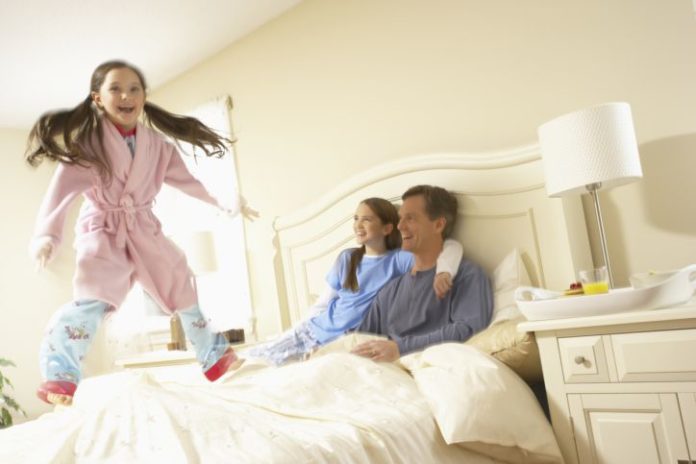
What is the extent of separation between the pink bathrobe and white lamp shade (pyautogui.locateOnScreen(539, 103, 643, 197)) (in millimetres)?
1211

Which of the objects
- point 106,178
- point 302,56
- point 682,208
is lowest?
point 682,208

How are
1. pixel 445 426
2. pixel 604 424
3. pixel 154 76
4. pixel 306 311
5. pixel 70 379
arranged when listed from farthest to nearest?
pixel 154 76, pixel 306 311, pixel 70 379, pixel 604 424, pixel 445 426

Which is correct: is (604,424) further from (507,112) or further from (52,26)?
(52,26)

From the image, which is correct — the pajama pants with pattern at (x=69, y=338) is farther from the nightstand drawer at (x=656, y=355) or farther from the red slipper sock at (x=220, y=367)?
the nightstand drawer at (x=656, y=355)

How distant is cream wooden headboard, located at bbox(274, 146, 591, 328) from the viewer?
2.11m

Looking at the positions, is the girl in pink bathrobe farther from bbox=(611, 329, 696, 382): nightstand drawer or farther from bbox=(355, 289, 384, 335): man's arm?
bbox=(611, 329, 696, 382): nightstand drawer

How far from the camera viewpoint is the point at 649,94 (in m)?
2.06

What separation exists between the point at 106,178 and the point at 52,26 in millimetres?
1707

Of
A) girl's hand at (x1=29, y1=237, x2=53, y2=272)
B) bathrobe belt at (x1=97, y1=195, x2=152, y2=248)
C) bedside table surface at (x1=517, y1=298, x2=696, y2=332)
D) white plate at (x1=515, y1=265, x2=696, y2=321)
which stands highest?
bathrobe belt at (x1=97, y1=195, x2=152, y2=248)

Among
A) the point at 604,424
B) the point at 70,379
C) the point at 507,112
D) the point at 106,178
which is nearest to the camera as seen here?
the point at 604,424

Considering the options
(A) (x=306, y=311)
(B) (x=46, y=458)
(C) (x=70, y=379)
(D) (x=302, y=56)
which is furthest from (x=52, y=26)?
(B) (x=46, y=458)

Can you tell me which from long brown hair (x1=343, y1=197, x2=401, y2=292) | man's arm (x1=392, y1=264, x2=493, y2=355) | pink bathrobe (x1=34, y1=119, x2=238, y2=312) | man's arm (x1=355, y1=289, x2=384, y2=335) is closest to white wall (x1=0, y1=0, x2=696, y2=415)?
long brown hair (x1=343, y1=197, x2=401, y2=292)

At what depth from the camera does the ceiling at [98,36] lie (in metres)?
2.96

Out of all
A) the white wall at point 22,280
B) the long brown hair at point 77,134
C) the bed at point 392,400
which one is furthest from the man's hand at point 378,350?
the white wall at point 22,280
